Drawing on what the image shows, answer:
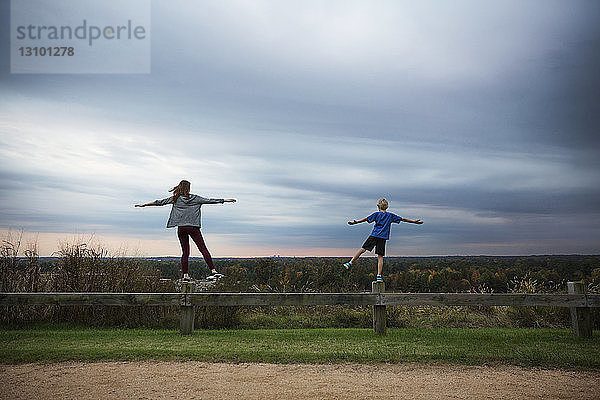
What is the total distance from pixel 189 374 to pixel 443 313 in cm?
820

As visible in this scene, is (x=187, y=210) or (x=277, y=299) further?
(x=187, y=210)

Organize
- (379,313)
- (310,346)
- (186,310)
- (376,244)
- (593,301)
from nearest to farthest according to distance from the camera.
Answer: (310,346)
(593,301)
(186,310)
(379,313)
(376,244)

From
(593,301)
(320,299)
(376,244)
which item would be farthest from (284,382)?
(593,301)

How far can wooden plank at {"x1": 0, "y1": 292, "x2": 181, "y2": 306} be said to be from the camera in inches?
349

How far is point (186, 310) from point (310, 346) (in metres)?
2.67

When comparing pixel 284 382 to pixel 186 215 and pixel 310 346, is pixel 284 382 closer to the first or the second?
→ pixel 310 346

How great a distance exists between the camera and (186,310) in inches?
356

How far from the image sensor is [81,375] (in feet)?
20.4

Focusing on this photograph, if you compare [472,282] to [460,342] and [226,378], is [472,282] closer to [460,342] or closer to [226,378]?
[460,342]

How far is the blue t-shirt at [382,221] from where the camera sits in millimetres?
9406

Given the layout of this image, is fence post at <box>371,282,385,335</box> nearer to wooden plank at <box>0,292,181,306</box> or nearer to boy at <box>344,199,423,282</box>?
boy at <box>344,199,423,282</box>

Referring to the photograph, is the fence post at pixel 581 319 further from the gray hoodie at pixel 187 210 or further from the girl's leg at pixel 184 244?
the girl's leg at pixel 184 244

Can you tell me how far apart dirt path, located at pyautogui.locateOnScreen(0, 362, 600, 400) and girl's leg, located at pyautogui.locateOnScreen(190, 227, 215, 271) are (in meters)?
2.60

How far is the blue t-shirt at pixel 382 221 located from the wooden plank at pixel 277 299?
1.25 meters
